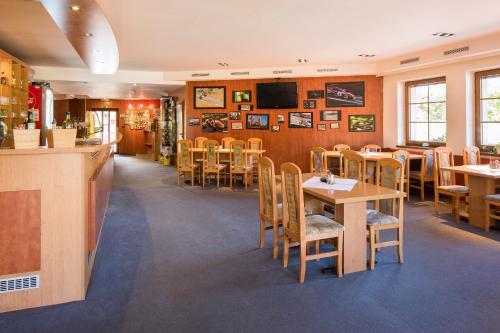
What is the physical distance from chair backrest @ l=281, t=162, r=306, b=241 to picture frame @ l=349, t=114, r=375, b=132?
20.7 feet

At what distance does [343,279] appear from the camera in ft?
10.6

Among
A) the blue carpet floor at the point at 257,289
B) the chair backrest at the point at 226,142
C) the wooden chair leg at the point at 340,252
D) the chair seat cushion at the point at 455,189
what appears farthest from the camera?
the chair backrest at the point at 226,142

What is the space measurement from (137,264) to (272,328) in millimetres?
1730

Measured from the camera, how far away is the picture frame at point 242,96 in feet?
32.0

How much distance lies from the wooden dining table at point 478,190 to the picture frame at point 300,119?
4665 millimetres

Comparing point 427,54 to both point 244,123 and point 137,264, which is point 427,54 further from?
point 137,264

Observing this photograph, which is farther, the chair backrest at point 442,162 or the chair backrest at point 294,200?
the chair backrest at point 442,162

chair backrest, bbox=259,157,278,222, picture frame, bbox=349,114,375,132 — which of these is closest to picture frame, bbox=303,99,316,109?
picture frame, bbox=349,114,375,132

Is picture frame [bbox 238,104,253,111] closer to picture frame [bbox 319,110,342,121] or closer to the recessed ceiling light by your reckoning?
picture frame [bbox 319,110,342,121]

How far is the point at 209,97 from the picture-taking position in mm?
9938

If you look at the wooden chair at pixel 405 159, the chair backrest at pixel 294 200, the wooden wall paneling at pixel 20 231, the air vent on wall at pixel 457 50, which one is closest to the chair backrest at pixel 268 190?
the chair backrest at pixel 294 200

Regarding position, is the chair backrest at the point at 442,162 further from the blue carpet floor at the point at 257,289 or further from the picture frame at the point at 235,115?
the picture frame at the point at 235,115

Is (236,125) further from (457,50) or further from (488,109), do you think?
(488,109)

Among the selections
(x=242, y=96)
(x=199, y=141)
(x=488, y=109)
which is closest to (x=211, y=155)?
(x=199, y=141)
